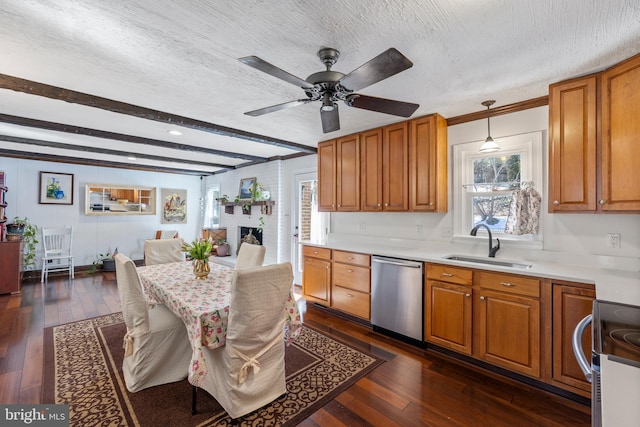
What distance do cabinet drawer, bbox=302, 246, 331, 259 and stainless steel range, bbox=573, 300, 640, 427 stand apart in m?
2.56

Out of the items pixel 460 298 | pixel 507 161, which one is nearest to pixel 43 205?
pixel 460 298

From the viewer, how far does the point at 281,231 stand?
5426 mm

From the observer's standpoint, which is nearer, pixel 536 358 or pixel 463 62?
pixel 463 62

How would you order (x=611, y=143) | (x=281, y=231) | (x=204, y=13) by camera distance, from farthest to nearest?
(x=281, y=231), (x=611, y=143), (x=204, y=13)

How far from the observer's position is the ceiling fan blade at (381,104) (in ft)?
6.40

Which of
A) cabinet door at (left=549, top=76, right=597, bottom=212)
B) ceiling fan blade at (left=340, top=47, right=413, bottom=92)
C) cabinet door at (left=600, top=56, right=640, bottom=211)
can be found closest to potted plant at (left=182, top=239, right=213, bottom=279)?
ceiling fan blade at (left=340, top=47, right=413, bottom=92)

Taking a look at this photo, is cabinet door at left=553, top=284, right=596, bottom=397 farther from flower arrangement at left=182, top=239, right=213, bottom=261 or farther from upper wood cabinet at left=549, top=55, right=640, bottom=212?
flower arrangement at left=182, top=239, right=213, bottom=261

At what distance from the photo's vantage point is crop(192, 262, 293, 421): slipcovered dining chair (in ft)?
5.65

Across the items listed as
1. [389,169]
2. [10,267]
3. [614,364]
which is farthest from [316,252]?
[10,267]

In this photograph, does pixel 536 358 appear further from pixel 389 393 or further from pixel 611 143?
pixel 611 143

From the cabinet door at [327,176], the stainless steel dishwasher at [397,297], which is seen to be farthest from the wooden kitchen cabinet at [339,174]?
the stainless steel dishwasher at [397,297]

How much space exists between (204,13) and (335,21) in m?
0.71

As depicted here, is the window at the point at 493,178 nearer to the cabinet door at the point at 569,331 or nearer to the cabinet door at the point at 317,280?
the cabinet door at the point at 569,331

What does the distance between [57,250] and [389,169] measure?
6.27 metres
